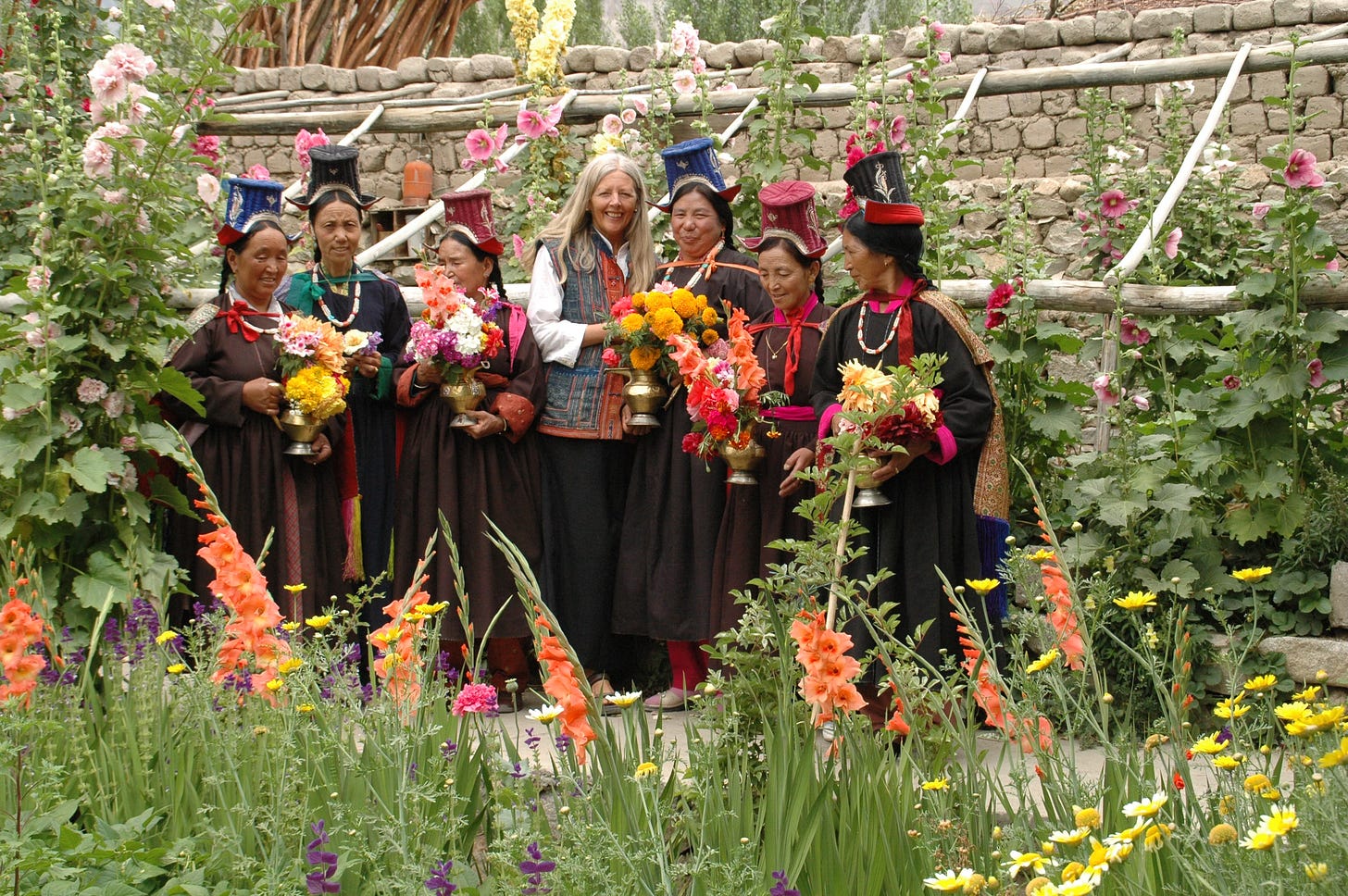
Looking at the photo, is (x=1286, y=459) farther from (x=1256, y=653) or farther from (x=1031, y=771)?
(x=1031, y=771)

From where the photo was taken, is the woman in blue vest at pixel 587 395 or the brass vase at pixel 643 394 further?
the woman in blue vest at pixel 587 395

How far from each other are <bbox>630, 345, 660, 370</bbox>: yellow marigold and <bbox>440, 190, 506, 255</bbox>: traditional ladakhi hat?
0.80 meters

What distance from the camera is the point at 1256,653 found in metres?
4.30

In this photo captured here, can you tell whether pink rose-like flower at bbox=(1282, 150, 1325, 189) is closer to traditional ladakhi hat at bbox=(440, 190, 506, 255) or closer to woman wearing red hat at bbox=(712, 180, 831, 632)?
woman wearing red hat at bbox=(712, 180, 831, 632)

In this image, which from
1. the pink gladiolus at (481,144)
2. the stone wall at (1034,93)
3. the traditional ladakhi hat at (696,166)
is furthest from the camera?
the stone wall at (1034,93)

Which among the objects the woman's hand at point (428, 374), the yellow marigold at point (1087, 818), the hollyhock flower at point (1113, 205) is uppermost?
the hollyhock flower at point (1113, 205)

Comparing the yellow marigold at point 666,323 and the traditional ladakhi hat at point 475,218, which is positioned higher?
the traditional ladakhi hat at point 475,218

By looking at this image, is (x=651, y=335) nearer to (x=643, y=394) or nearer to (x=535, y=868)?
(x=643, y=394)

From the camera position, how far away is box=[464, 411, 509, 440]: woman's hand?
4.73 m

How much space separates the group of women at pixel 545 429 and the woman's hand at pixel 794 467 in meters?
0.01

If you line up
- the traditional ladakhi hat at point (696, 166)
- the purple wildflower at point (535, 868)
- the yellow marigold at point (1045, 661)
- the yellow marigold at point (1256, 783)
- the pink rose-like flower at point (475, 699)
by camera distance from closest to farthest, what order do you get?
the yellow marigold at point (1256, 783), the purple wildflower at point (535, 868), the yellow marigold at point (1045, 661), the pink rose-like flower at point (475, 699), the traditional ladakhi hat at point (696, 166)

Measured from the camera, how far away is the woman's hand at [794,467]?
429 centimetres

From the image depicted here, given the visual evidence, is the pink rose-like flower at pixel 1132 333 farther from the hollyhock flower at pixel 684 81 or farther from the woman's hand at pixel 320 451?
the woman's hand at pixel 320 451

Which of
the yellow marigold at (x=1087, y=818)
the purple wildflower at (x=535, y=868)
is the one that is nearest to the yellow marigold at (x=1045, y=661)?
the yellow marigold at (x=1087, y=818)
